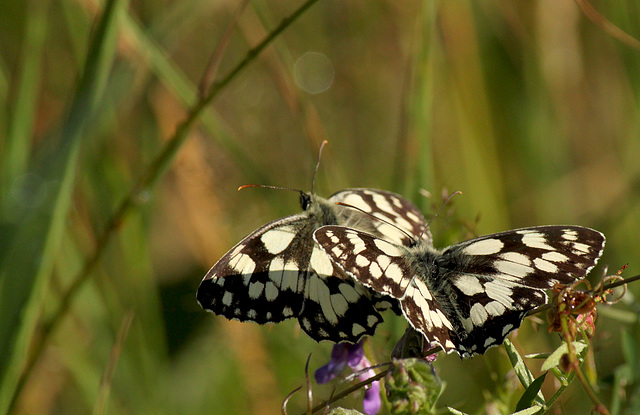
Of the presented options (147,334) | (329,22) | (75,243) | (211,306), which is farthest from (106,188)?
(329,22)

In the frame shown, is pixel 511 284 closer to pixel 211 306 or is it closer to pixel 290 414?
pixel 211 306

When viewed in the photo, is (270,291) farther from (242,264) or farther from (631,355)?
(631,355)

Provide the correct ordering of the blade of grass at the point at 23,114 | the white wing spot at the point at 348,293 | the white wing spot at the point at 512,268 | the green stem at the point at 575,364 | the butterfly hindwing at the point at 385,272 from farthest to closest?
1. the blade of grass at the point at 23,114
2. the white wing spot at the point at 348,293
3. the white wing spot at the point at 512,268
4. the butterfly hindwing at the point at 385,272
5. the green stem at the point at 575,364

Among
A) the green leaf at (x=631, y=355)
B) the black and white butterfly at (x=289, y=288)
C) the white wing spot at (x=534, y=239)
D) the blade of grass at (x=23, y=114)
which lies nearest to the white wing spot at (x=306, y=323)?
the black and white butterfly at (x=289, y=288)

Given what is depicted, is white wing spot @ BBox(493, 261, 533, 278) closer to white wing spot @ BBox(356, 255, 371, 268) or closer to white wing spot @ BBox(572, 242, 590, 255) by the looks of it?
white wing spot @ BBox(572, 242, 590, 255)

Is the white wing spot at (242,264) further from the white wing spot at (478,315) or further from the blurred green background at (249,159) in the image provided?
the white wing spot at (478,315)

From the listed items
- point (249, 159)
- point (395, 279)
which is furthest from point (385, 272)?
point (249, 159)
